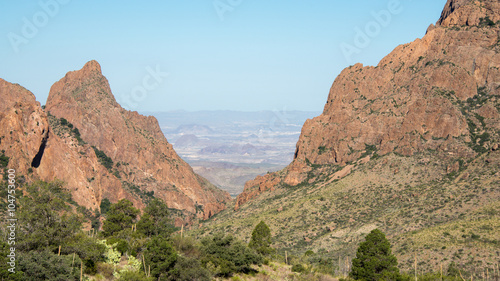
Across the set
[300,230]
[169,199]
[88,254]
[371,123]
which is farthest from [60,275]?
[169,199]

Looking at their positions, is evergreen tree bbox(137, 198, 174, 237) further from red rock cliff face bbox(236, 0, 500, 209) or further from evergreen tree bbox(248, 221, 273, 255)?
red rock cliff face bbox(236, 0, 500, 209)

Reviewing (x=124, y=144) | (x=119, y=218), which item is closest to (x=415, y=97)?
(x=119, y=218)

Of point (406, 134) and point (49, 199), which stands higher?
point (406, 134)

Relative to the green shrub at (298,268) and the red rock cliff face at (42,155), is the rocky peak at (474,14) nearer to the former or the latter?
the green shrub at (298,268)

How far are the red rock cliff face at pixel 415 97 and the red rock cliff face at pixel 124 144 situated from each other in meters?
31.9

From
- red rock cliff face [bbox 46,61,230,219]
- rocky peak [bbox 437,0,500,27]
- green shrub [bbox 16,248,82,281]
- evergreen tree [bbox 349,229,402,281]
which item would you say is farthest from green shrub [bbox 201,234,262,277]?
rocky peak [bbox 437,0,500,27]

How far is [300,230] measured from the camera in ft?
342

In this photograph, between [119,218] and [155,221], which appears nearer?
[155,221]

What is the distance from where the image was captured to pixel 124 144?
175m

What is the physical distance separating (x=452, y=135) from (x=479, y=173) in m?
19.5

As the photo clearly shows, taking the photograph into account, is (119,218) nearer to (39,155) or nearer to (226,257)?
(226,257)

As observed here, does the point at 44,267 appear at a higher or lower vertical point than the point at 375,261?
lower

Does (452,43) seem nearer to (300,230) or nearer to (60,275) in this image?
(300,230)

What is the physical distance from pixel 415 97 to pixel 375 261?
7573cm
